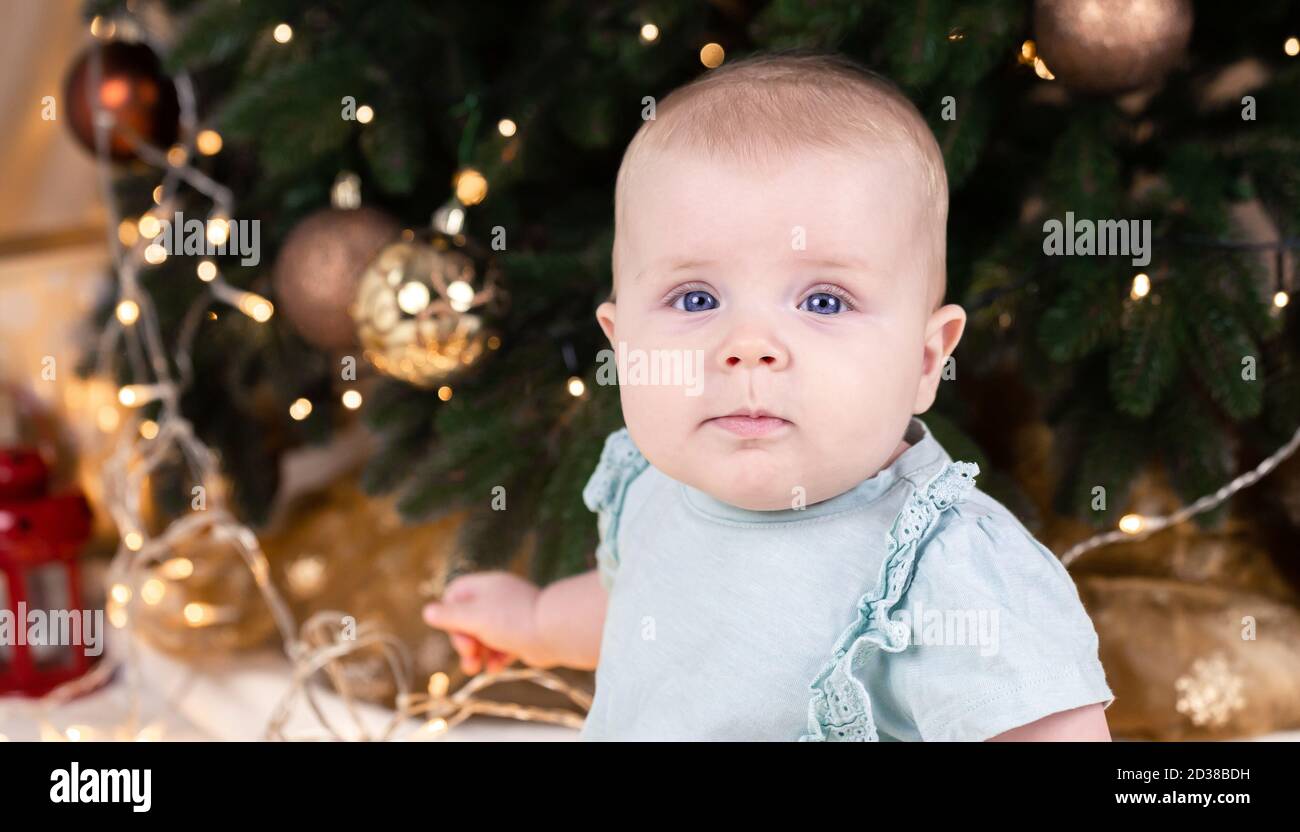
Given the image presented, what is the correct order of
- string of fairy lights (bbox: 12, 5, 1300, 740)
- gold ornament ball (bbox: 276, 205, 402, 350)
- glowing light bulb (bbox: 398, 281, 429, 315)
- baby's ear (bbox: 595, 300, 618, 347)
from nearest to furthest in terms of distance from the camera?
baby's ear (bbox: 595, 300, 618, 347), glowing light bulb (bbox: 398, 281, 429, 315), gold ornament ball (bbox: 276, 205, 402, 350), string of fairy lights (bbox: 12, 5, 1300, 740)

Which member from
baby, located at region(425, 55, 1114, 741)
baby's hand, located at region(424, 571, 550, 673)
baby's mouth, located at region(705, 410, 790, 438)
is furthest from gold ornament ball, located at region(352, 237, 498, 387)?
baby's mouth, located at region(705, 410, 790, 438)

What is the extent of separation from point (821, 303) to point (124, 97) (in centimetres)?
101

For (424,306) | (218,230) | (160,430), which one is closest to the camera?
(424,306)

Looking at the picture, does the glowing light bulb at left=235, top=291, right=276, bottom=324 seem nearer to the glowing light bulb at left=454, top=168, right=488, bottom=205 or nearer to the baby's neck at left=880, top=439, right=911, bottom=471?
the glowing light bulb at left=454, top=168, right=488, bottom=205

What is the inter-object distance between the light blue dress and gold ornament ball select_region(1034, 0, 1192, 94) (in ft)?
1.17

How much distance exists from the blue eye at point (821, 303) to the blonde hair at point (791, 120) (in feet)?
0.24

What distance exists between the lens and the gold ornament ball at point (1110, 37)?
0.89 meters

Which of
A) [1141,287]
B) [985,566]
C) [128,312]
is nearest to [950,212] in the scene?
[1141,287]

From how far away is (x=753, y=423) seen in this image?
0.65 m

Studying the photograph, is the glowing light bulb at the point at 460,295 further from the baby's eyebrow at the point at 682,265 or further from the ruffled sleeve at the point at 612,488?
the baby's eyebrow at the point at 682,265

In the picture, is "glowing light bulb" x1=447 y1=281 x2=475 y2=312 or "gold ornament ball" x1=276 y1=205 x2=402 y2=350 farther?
"gold ornament ball" x1=276 y1=205 x2=402 y2=350

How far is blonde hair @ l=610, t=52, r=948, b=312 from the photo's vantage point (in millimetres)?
647

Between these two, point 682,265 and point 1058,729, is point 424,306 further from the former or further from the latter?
point 1058,729
